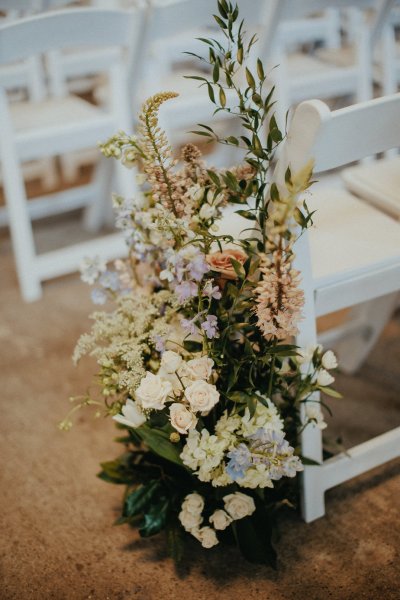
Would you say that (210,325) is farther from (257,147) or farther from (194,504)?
(194,504)

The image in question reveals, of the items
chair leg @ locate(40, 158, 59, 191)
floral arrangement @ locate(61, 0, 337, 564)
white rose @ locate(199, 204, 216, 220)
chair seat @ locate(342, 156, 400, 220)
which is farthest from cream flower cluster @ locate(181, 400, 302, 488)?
chair leg @ locate(40, 158, 59, 191)

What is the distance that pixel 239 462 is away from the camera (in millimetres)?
1122

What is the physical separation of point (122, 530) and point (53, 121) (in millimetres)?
1529

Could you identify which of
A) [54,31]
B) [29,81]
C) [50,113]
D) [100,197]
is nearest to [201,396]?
[54,31]

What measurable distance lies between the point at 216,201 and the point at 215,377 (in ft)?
1.06

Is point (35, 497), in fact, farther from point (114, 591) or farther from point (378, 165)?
point (378, 165)

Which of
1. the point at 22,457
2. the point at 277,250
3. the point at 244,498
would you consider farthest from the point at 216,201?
the point at 22,457

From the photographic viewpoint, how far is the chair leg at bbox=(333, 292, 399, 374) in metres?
1.83

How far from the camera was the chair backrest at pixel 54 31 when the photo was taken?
6.19 feet

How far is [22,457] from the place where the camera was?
1.65 m

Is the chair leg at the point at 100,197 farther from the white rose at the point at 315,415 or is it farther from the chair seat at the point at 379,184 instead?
the white rose at the point at 315,415

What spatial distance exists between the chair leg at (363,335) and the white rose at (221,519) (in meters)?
0.76

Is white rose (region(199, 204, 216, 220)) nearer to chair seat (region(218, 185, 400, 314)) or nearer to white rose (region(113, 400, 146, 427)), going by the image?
chair seat (region(218, 185, 400, 314))

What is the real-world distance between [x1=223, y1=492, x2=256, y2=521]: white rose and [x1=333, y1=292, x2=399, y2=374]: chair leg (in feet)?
2.42
